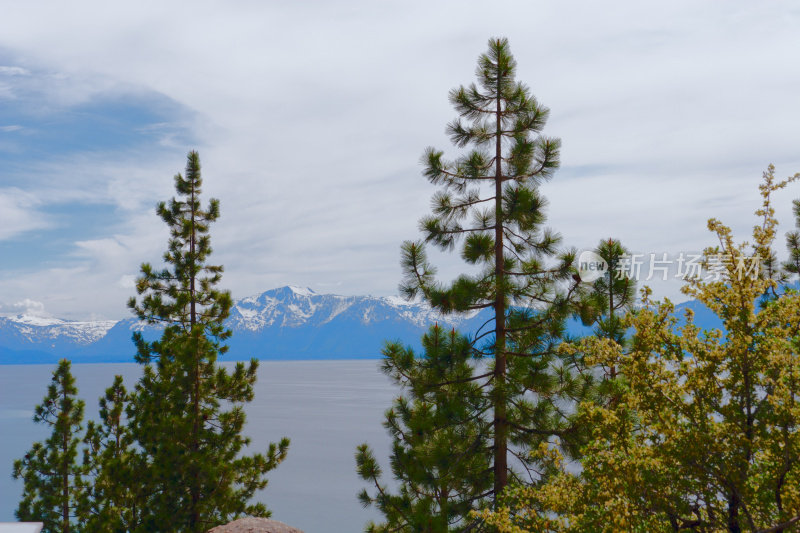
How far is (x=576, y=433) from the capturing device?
457 inches

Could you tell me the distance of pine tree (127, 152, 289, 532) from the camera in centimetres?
1727

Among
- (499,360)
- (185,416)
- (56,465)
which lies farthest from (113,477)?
(499,360)

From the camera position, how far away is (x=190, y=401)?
709 inches

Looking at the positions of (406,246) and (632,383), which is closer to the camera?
(632,383)

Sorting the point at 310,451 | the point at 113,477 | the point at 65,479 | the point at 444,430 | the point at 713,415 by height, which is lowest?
the point at 310,451

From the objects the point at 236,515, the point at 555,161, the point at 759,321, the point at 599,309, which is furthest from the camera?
the point at 236,515

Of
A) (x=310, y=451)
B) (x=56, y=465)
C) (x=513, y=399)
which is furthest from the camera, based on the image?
(x=310, y=451)

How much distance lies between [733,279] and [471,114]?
27.7 feet

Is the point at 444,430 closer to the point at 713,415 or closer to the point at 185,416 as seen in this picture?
the point at 713,415

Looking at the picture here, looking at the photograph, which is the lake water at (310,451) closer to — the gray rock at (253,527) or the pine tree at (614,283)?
the gray rock at (253,527)

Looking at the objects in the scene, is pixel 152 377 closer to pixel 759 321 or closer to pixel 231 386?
pixel 231 386

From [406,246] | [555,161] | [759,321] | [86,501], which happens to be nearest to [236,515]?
[86,501]

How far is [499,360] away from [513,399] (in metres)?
0.84

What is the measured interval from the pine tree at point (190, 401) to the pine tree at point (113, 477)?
21.7 inches
